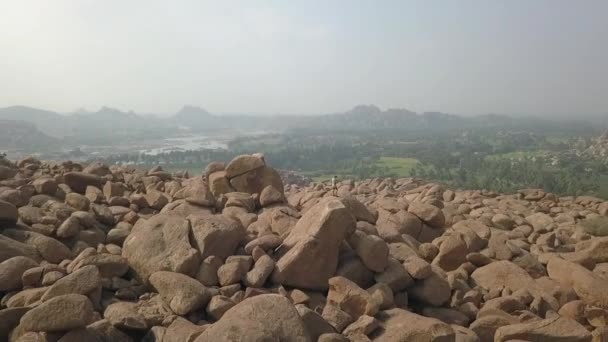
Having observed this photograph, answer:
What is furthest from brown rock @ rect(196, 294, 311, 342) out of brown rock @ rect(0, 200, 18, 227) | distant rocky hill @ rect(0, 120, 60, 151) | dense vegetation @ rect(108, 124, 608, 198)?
distant rocky hill @ rect(0, 120, 60, 151)

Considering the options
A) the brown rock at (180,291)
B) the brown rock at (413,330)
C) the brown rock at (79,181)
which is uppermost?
the brown rock at (79,181)

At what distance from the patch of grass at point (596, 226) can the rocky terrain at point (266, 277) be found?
157 inches

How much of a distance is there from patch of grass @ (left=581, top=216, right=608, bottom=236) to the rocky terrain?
400cm

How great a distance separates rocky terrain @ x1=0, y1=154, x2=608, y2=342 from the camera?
5.75m

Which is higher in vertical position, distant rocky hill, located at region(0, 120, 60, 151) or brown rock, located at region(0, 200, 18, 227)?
brown rock, located at region(0, 200, 18, 227)

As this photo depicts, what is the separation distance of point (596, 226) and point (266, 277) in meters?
14.8

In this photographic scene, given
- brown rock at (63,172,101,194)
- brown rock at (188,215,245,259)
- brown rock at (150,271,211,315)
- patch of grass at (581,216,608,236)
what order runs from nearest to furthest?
brown rock at (150,271,211,315)
brown rock at (188,215,245,259)
brown rock at (63,172,101,194)
patch of grass at (581,216,608,236)

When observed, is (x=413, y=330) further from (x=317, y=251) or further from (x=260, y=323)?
(x=260, y=323)

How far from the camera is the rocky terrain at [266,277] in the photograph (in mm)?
5746

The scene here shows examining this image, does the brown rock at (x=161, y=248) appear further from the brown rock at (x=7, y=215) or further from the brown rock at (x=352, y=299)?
the brown rock at (x=7, y=215)

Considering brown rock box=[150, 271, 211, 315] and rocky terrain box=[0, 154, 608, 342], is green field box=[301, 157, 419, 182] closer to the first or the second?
rocky terrain box=[0, 154, 608, 342]

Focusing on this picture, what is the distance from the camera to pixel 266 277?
7.32 metres

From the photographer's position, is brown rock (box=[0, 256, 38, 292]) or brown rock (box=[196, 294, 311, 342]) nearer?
brown rock (box=[196, 294, 311, 342])

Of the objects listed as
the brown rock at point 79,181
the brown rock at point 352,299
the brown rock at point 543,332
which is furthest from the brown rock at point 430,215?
the brown rock at point 79,181
